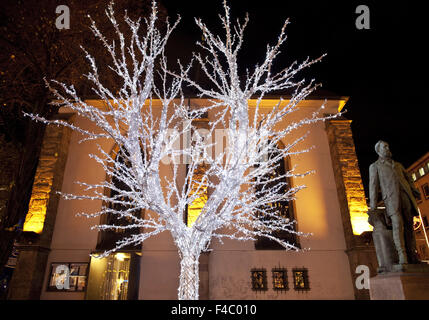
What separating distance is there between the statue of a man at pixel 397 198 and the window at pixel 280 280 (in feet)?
19.5

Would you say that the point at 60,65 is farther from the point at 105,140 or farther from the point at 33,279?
the point at 33,279

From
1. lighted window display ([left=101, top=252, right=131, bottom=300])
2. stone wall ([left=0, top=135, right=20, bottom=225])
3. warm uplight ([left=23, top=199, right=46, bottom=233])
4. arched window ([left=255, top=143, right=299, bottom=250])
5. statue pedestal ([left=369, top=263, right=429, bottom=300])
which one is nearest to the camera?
statue pedestal ([left=369, top=263, right=429, bottom=300])

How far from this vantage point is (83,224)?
1081 centimetres

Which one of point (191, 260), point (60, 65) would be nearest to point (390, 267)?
point (191, 260)

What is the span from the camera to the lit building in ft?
32.0

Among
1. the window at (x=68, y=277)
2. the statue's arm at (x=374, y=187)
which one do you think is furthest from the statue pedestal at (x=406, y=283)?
the window at (x=68, y=277)

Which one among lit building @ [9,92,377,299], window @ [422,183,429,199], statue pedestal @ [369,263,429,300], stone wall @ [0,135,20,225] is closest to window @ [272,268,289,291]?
lit building @ [9,92,377,299]

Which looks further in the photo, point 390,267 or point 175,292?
point 175,292

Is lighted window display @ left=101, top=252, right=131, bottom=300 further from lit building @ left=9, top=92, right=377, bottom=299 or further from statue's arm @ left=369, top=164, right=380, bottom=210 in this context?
statue's arm @ left=369, top=164, right=380, bottom=210

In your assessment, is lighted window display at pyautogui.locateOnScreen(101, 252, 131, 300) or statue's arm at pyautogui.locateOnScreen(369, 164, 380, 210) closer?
statue's arm at pyautogui.locateOnScreen(369, 164, 380, 210)

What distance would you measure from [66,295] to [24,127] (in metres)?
6.16

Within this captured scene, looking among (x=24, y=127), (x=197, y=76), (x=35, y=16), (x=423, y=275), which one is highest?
(x=197, y=76)

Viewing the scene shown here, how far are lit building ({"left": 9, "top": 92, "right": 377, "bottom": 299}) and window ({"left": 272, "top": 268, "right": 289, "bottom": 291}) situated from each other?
3 centimetres

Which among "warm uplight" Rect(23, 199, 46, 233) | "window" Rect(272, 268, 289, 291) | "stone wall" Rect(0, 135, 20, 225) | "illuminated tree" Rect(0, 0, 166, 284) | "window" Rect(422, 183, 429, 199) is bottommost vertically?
"window" Rect(272, 268, 289, 291)
